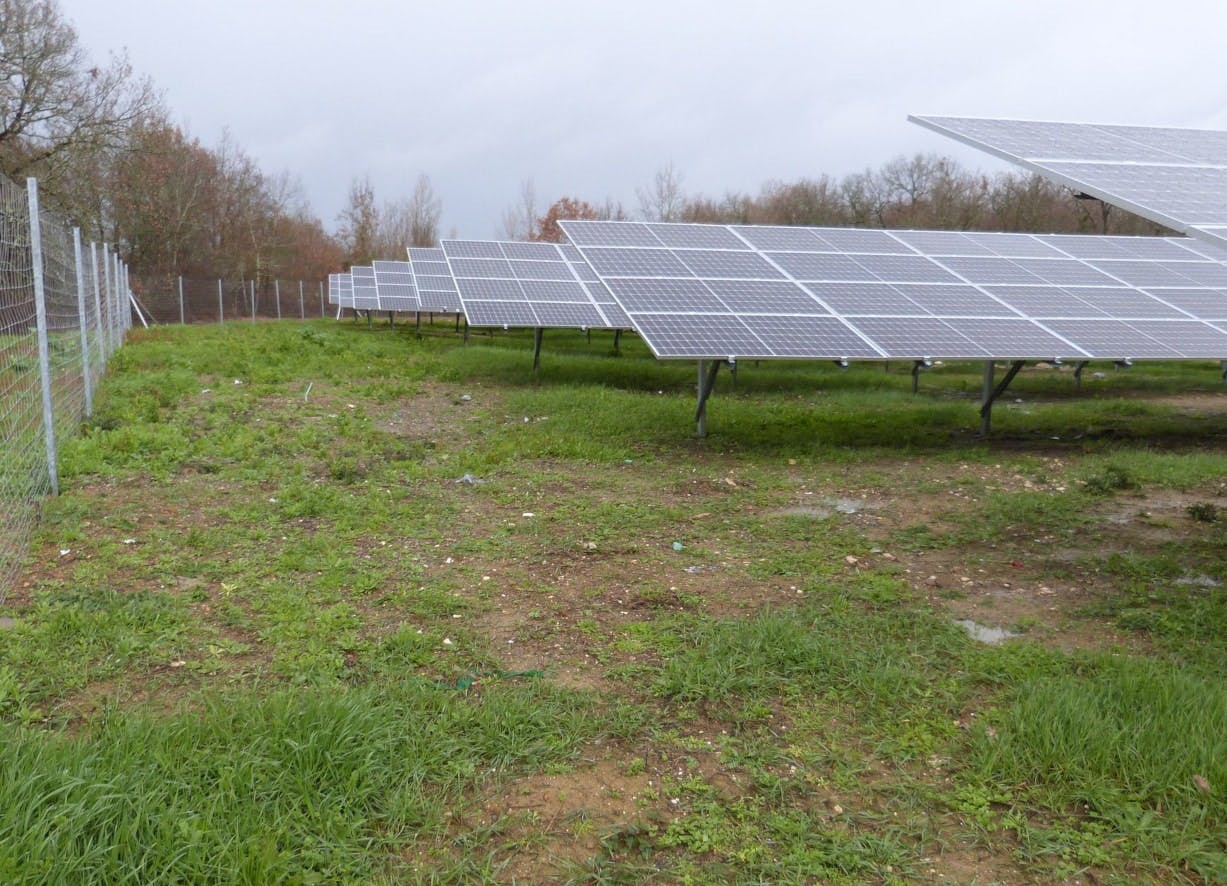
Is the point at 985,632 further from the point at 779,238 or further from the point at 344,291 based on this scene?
the point at 344,291

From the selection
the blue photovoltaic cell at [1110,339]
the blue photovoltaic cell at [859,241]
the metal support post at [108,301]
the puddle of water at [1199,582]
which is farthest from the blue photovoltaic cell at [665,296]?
the metal support post at [108,301]

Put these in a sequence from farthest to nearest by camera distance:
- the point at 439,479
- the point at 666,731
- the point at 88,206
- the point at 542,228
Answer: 1. the point at 542,228
2. the point at 88,206
3. the point at 439,479
4. the point at 666,731

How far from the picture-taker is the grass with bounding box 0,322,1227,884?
2680 mm

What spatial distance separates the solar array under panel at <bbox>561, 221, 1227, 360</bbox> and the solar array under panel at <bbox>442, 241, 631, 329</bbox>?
9.02 ft

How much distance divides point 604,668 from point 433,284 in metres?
21.5

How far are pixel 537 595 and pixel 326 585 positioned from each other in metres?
1.15

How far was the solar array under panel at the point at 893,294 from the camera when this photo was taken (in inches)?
342

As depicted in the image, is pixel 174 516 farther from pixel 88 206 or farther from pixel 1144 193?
pixel 88 206

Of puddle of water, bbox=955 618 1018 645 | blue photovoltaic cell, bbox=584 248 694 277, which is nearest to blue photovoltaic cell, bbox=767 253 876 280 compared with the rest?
blue photovoltaic cell, bbox=584 248 694 277

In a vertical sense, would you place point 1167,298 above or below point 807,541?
above

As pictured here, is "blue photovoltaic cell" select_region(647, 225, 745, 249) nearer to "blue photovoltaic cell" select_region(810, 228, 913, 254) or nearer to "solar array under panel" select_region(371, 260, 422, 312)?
"blue photovoltaic cell" select_region(810, 228, 913, 254)

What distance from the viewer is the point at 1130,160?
621 cm

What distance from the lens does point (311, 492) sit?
6.57 m

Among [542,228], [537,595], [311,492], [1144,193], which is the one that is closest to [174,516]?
[311,492]
